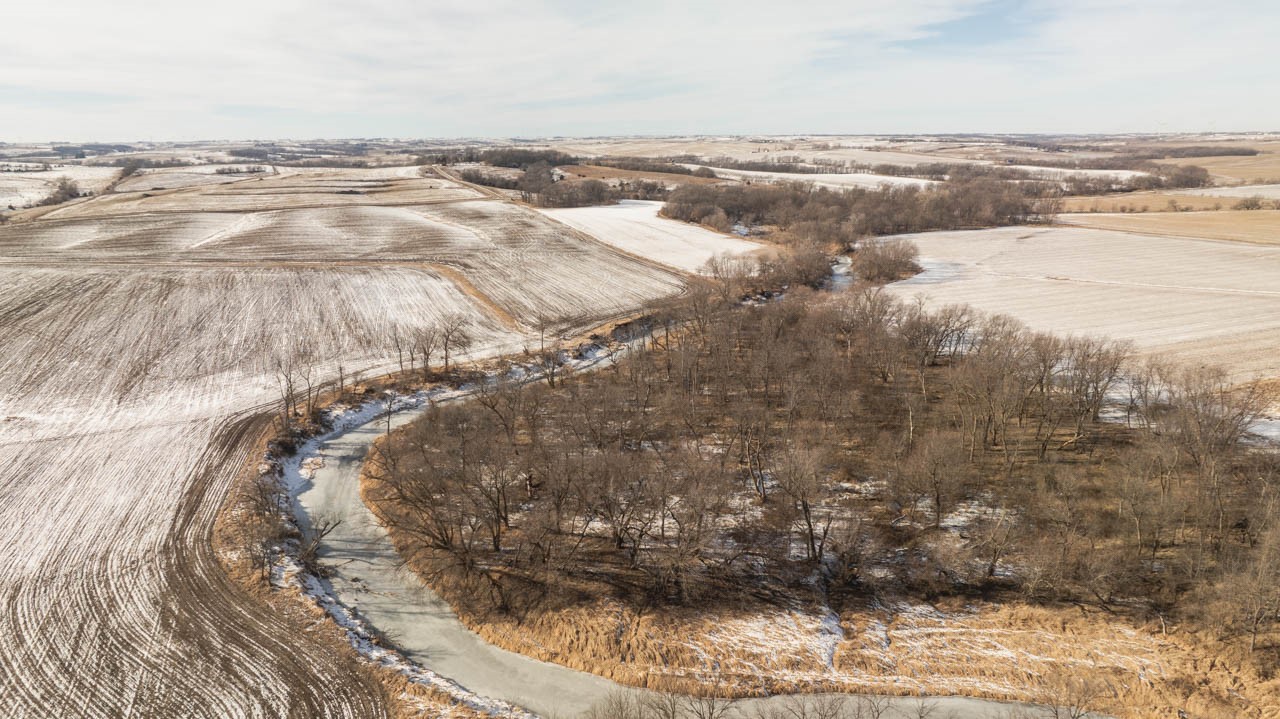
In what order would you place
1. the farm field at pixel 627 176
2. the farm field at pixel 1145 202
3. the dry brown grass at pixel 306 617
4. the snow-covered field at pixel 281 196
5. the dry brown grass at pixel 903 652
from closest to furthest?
the dry brown grass at pixel 306 617 < the dry brown grass at pixel 903 652 < the snow-covered field at pixel 281 196 < the farm field at pixel 1145 202 < the farm field at pixel 627 176

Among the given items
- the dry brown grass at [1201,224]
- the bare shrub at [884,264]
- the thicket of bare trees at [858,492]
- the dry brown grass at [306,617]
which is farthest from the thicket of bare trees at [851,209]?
the dry brown grass at [306,617]

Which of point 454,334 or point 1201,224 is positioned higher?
point 1201,224

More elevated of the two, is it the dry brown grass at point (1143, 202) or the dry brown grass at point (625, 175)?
the dry brown grass at point (625, 175)

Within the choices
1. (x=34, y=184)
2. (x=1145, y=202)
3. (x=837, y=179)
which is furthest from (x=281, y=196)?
(x=1145, y=202)

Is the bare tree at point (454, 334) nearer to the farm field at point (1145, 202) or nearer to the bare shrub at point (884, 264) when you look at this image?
the bare shrub at point (884, 264)

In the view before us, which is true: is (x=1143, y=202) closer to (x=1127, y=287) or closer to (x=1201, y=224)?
(x=1201, y=224)
